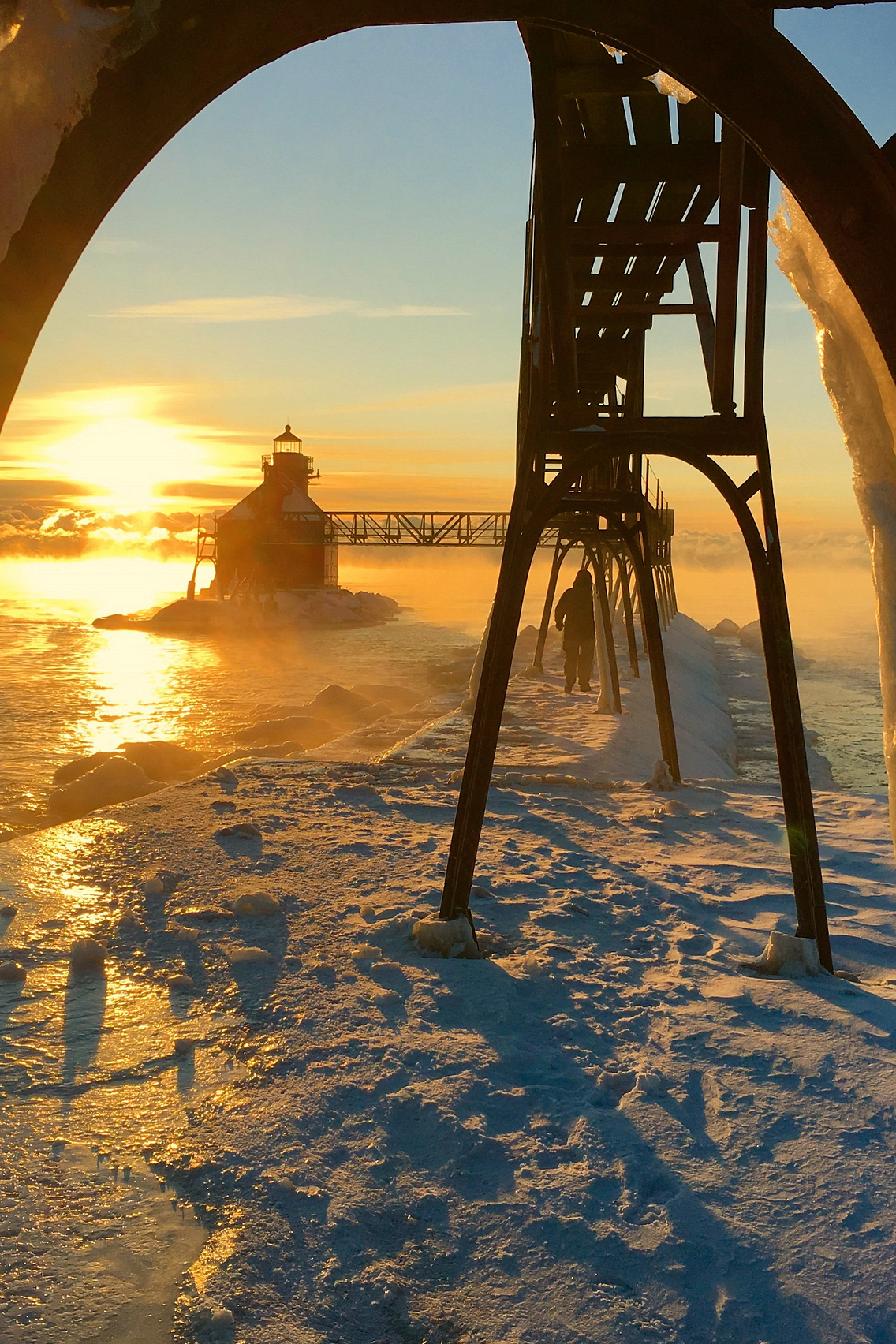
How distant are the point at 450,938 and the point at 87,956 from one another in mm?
1410

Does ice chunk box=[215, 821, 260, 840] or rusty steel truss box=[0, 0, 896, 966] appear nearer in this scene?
rusty steel truss box=[0, 0, 896, 966]

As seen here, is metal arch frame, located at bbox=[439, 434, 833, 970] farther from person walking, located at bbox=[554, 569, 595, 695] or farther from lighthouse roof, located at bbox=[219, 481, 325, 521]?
lighthouse roof, located at bbox=[219, 481, 325, 521]

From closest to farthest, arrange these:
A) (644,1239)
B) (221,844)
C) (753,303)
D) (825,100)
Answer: (825,100)
(644,1239)
(753,303)
(221,844)

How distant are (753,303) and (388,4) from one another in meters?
2.43

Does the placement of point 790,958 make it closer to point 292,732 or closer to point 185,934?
point 185,934

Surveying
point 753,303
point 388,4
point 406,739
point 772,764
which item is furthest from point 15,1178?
point 772,764

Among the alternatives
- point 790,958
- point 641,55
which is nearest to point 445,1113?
point 790,958

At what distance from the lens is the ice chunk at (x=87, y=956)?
3697mm

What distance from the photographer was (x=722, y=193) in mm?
4043

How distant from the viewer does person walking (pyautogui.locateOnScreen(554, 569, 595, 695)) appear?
13.3 metres

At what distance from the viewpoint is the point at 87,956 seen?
371 centimetres

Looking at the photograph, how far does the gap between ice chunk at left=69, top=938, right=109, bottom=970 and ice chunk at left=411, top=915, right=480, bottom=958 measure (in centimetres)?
125

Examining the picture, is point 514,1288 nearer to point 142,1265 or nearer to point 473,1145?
point 473,1145

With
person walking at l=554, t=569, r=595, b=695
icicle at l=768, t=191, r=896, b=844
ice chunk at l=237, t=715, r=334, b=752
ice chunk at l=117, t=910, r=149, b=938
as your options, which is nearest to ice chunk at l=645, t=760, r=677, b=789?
ice chunk at l=117, t=910, r=149, b=938
